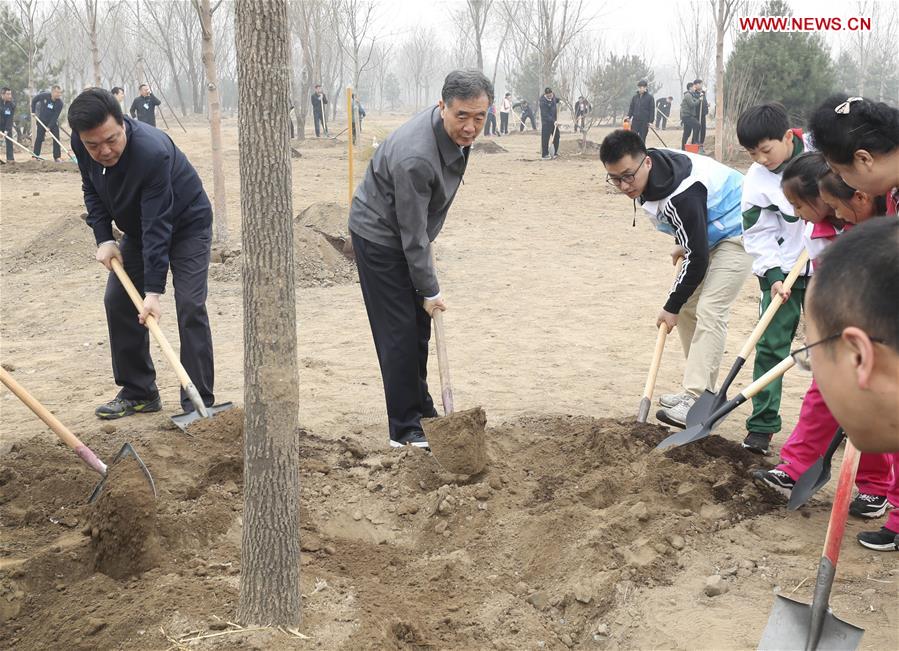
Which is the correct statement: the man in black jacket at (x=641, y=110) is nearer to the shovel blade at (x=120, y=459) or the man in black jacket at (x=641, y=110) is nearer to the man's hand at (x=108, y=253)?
the man's hand at (x=108, y=253)

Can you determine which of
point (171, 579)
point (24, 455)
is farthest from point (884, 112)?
point (24, 455)

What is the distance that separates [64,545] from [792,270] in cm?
338

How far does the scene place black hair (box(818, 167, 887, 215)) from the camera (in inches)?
123

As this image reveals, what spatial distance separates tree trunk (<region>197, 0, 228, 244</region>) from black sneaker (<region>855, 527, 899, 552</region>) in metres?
7.58

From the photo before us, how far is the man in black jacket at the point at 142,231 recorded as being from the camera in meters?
4.34

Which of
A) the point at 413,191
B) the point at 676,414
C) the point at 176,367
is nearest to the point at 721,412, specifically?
the point at 676,414

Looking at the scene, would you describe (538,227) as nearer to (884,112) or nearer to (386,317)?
(386,317)

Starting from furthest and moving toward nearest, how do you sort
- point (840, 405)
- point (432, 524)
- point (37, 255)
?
1. point (37, 255)
2. point (432, 524)
3. point (840, 405)

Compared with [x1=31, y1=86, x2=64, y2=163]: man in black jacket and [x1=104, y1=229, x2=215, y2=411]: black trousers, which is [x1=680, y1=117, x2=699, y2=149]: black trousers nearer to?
[x1=31, y1=86, x2=64, y2=163]: man in black jacket

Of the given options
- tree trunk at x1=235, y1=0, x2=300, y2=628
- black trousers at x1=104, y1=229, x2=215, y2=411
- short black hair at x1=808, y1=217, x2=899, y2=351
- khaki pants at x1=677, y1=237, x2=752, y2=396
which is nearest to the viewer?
short black hair at x1=808, y1=217, x2=899, y2=351

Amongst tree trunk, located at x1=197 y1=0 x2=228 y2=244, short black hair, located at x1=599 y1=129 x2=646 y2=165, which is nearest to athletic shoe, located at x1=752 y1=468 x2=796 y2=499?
short black hair, located at x1=599 y1=129 x2=646 y2=165

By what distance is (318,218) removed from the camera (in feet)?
32.0

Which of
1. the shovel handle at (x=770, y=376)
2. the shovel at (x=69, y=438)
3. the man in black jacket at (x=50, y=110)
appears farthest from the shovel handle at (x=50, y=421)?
the man in black jacket at (x=50, y=110)

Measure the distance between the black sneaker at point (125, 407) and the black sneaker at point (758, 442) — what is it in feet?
10.9
